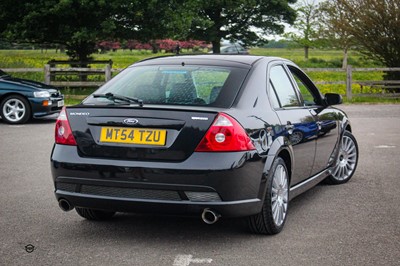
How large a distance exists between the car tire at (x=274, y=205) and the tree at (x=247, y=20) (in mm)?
50168

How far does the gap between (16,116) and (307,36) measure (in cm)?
5458

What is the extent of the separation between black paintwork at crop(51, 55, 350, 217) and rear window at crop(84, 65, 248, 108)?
8cm

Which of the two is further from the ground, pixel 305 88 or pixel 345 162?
pixel 305 88

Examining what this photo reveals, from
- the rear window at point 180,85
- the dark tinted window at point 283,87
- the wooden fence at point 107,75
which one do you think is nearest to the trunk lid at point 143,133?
the rear window at point 180,85

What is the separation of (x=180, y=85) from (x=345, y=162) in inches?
129

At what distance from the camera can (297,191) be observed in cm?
603

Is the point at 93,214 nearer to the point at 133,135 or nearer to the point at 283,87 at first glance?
the point at 133,135

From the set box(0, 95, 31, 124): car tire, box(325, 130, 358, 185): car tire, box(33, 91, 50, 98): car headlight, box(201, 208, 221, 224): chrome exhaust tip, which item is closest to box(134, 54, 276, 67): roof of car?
box(201, 208, 221, 224): chrome exhaust tip

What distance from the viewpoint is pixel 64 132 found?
17.3ft

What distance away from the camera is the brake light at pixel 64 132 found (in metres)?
5.19

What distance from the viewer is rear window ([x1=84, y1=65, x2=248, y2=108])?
204 inches

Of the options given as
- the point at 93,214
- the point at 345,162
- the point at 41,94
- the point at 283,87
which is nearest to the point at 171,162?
the point at 93,214

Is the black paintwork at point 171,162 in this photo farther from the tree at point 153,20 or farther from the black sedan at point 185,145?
the tree at point 153,20

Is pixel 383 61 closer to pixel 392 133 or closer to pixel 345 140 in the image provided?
pixel 392 133
